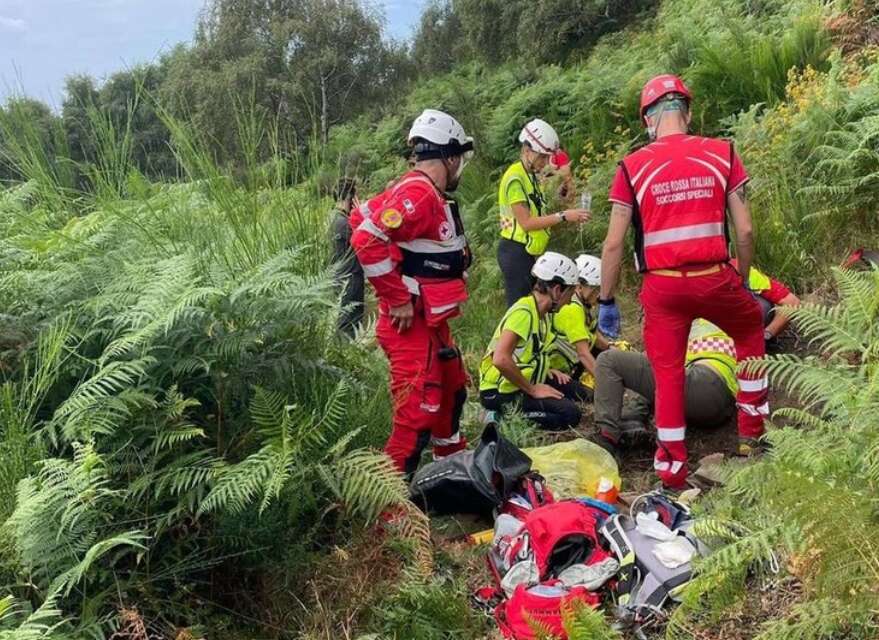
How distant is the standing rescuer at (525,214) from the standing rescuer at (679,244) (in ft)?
6.81

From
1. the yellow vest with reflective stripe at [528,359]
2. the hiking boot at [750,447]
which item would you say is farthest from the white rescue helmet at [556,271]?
the hiking boot at [750,447]

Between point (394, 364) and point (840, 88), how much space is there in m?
4.60

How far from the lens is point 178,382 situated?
2.88 metres

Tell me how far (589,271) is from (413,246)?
2113mm

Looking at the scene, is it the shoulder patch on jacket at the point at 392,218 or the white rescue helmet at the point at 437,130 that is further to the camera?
the white rescue helmet at the point at 437,130

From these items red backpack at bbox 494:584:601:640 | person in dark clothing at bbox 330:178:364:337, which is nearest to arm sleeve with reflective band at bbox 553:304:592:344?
person in dark clothing at bbox 330:178:364:337

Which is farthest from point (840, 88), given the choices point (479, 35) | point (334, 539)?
point (479, 35)

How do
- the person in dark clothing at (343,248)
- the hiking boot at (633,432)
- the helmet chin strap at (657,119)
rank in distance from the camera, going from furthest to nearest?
the hiking boot at (633,432) → the helmet chin strap at (657,119) → the person in dark clothing at (343,248)

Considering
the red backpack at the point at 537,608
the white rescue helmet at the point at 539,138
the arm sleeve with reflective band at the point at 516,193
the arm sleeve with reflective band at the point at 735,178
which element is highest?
the white rescue helmet at the point at 539,138

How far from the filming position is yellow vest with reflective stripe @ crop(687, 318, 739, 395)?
4607mm

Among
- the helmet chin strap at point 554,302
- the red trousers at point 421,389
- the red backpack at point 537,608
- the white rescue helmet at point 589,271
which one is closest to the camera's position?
the red backpack at point 537,608

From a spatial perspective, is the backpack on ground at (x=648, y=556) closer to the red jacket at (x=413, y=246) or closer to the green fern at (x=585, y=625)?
the green fern at (x=585, y=625)

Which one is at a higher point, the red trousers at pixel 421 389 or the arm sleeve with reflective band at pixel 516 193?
the arm sleeve with reflective band at pixel 516 193

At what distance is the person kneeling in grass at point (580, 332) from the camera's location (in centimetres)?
554
